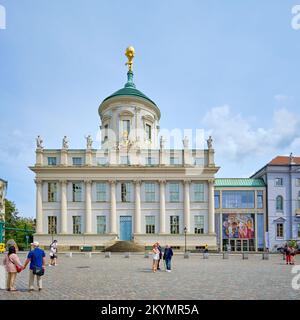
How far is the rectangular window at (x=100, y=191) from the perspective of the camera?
55.4 m

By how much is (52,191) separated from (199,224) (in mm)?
22126

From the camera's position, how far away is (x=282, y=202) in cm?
6069

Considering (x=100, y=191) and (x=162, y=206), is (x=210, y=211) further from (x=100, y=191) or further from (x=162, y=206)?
(x=100, y=191)

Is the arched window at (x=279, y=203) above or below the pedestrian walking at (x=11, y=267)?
above

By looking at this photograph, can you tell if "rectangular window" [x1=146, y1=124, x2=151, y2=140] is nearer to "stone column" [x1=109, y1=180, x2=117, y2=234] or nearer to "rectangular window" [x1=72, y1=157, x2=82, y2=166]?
"stone column" [x1=109, y1=180, x2=117, y2=234]

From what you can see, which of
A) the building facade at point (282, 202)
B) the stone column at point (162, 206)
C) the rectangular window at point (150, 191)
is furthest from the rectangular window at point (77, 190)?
the building facade at point (282, 202)

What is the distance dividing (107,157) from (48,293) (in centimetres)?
4411

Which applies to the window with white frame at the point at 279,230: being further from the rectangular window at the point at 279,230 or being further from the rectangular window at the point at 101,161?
the rectangular window at the point at 101,161

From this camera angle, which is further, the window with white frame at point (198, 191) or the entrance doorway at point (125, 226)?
the window with white frame at point (198, 191)

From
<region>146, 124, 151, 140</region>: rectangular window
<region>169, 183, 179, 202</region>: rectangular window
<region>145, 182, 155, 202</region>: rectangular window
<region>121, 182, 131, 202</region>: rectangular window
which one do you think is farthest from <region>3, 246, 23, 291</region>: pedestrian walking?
<region>146, 124, 151, 140</region>: rectangular window

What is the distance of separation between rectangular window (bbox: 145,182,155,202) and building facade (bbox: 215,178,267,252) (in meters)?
12.0

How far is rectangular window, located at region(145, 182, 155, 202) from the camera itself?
2179 inches

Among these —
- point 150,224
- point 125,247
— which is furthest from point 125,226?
point 125,247

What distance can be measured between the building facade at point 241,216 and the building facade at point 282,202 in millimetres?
1219
